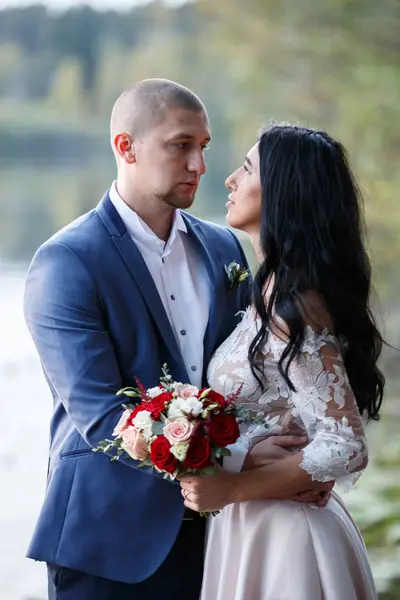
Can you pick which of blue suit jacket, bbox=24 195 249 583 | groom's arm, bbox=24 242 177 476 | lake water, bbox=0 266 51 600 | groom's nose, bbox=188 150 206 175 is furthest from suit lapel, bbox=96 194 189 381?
lake water, bbox=0 266 51 600

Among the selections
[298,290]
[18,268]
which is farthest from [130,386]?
[18,268]

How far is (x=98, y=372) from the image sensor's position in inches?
82.0

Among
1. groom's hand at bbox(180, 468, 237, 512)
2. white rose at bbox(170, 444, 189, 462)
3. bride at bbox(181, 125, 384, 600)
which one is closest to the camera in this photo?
white rose at bbox(170, 444, 189, 462)

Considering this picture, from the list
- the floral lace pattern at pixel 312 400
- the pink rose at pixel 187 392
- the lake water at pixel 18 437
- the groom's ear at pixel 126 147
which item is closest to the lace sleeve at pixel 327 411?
the floral lace pattern at pixel 312 400

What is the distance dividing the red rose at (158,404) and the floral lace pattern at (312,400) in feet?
1.02

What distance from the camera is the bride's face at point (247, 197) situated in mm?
2250

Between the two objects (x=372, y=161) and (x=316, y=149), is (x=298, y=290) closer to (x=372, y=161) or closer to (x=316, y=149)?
(x=316, y=149)

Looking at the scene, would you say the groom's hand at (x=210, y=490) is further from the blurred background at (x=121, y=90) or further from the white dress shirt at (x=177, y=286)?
the blurred background at (x=121, y=90)

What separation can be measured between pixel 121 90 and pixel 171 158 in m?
1.89

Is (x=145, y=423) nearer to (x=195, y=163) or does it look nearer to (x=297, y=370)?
(x=297, y=370)

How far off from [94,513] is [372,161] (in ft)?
10.6

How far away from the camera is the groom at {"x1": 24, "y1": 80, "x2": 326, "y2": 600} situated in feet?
6.93

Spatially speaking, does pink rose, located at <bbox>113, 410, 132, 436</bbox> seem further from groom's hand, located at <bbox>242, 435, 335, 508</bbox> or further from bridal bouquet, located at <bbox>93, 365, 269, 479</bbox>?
groom's hand, located at <bbox>242, 435, 335, 508</bbox>

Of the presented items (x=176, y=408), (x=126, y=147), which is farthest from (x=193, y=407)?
(x=126, y=147)
